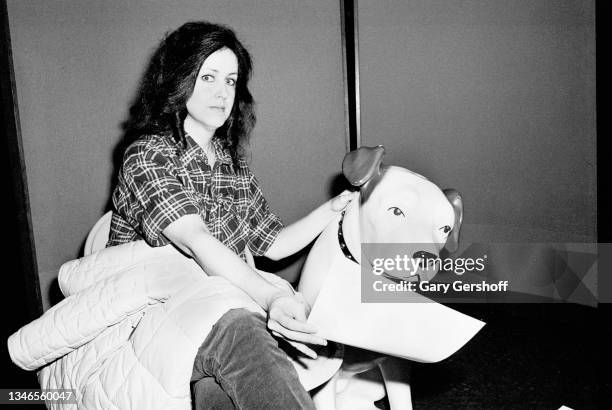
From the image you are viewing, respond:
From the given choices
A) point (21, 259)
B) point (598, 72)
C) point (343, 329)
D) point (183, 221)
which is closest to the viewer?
point (343, 329)

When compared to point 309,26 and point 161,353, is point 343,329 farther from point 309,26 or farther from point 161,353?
point 309,26

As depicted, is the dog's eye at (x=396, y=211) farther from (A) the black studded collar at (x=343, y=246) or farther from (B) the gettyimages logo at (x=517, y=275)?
(B) the gettyimages logo at (x=517, y=275)

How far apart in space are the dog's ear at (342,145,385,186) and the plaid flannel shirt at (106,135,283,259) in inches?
11.7

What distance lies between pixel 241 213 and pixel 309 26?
2.26 feet

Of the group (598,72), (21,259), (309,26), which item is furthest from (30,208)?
(598,72)

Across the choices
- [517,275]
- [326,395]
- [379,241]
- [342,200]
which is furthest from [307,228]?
[517,275]

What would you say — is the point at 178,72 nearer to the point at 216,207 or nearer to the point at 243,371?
the point at 216,207

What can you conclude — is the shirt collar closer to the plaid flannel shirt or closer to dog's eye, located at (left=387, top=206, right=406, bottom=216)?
the plaid flannel shirt

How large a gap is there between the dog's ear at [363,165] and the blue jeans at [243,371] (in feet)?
0.98

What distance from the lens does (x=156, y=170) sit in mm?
959

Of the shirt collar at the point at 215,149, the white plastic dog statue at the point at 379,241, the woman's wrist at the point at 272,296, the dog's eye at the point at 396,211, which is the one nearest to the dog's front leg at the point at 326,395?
the white plastic dog statue at the point at 379,241

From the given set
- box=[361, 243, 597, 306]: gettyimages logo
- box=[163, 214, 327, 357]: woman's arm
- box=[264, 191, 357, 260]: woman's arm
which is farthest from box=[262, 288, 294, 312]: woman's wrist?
box=[361, 243, 597, 306]: gettyimages logo

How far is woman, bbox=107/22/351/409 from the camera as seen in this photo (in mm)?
775

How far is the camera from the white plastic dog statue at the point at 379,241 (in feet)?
2.68
